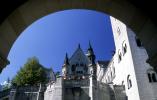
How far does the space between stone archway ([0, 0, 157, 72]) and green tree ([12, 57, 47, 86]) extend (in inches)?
1400

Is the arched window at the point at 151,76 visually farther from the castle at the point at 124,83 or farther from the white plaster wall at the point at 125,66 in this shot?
the white plaster wall at the point at 125,66

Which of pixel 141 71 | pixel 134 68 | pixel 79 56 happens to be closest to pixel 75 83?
pixel 134 68

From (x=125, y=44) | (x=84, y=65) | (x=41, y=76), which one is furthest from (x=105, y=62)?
(x=125, y=44)

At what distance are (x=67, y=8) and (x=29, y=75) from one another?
117 feet

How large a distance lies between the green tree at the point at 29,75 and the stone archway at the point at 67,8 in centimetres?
3557

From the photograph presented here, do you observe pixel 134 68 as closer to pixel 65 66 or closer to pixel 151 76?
pixel 151 76

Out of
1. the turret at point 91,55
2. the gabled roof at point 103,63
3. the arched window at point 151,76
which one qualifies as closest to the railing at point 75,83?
the arched window at point 151,76

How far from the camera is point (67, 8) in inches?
305

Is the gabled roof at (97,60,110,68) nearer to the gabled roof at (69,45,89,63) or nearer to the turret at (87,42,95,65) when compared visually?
the gabled roof at (69,45,89,63)

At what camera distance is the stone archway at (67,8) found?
6.35 meters

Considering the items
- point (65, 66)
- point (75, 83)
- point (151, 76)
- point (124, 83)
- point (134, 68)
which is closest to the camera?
point (151, 76)

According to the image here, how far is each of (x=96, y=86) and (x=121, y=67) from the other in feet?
22.6

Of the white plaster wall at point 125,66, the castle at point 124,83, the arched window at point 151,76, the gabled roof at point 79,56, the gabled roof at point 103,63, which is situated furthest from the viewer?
the gabled roof at point 79,56

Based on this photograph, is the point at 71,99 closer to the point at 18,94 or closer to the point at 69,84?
the point at 69,84
